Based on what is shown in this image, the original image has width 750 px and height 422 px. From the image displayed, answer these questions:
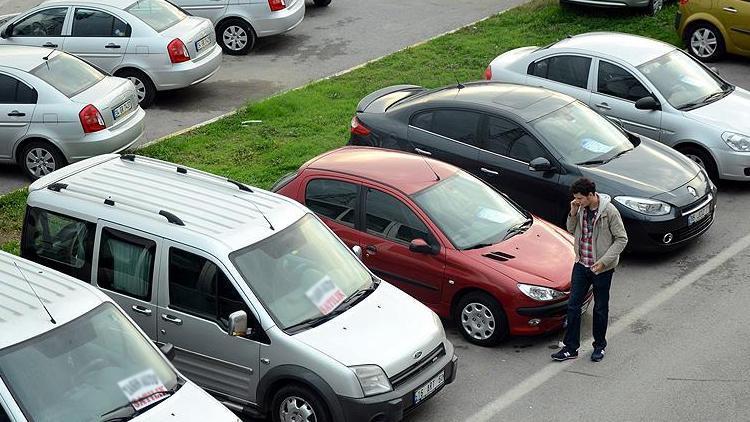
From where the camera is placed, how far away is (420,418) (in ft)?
32.3

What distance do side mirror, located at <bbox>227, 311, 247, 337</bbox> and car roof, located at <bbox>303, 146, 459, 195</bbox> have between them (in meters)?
2.69

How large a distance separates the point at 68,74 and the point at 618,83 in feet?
23.5

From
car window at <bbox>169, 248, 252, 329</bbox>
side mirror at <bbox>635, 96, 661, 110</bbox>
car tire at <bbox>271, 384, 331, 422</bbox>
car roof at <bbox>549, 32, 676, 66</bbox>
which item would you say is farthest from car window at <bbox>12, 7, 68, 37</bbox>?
car tire at <bbox>271, 384, 331, 422</bbox>

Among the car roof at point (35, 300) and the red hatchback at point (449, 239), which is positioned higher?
the car roof at point (35, 300)

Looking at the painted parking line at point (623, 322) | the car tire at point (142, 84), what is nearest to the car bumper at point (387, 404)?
the painted parking line at point (623, 322)

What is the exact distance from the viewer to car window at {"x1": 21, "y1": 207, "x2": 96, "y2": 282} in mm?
10234

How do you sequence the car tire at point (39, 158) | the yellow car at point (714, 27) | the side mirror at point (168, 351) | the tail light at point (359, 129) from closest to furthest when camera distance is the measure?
1. the side mirror at point (168, 351)
2. the tail light at point (359, 129)
3. the car tire at point (39, 158)
4. the yellow car at point (714, 27)

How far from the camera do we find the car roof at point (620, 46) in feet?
50.0

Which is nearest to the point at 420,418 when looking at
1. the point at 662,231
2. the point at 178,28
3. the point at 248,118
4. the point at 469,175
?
the point at 469,175

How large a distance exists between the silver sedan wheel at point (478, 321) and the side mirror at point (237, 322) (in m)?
2.61

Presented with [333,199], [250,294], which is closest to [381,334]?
[250,294]

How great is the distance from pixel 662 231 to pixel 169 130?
25.4 ft

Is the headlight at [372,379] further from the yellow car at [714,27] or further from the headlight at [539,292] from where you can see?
the yellow car at [714,27]

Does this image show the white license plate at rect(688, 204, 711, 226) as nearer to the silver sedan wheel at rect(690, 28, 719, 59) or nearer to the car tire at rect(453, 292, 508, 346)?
the car tire at rect(453, 292, 508, 346)
